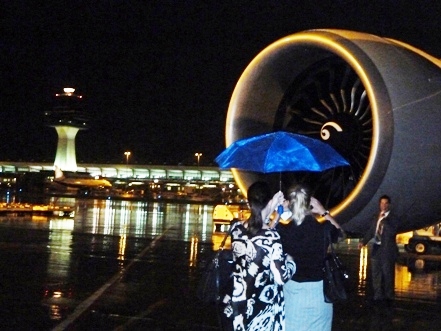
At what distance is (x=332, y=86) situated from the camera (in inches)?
480

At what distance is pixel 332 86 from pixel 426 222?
2439 millimetres

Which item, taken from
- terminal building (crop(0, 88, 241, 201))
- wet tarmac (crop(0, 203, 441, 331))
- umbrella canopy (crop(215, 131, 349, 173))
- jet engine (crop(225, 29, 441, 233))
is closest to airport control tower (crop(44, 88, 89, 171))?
terminal building (crop(0, 88, 241, 201))

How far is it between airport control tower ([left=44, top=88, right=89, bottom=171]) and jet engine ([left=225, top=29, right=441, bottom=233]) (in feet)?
404

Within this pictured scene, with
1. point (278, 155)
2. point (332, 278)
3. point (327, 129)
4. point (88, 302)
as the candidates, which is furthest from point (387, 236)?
point (332, 278)

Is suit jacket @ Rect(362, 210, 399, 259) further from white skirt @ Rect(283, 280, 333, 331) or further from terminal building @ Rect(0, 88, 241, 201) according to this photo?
terminal building @ Rect(0, 88, 241, 201)

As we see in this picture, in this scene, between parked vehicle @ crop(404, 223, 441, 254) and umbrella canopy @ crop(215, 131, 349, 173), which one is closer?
umbrella canopy @ crop(215, 131, 349, 173)

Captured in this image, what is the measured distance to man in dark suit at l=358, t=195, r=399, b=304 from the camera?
34.8ft

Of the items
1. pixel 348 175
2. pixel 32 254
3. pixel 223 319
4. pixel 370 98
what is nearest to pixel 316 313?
pixel 223 319

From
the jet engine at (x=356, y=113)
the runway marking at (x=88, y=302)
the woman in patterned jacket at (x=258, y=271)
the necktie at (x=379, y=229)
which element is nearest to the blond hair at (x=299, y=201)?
the woman in patterned jacket at (x=258, y=271)

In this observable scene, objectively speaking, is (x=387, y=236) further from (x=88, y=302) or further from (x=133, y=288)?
(x=88, y=302)

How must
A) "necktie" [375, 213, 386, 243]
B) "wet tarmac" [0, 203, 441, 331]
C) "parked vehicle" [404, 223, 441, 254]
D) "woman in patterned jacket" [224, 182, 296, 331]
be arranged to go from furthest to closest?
"parked vehicle" [404, 223, 441, 254]
"necktie" [375, 213, 386, 243]
"wet tarmac" [0, 203, 441, 331]
"woman in patterned jacket" [224, 182, 296, 331]

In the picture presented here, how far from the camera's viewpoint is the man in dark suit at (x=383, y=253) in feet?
34.8

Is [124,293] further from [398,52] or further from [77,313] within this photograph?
[398,52]

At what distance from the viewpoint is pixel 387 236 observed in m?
10.7
